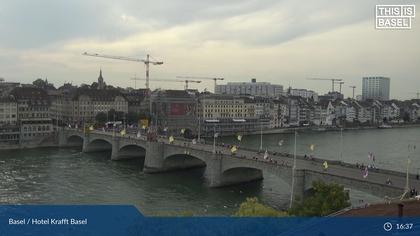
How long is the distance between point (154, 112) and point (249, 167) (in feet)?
202

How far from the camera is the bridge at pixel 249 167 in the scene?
1025 inches

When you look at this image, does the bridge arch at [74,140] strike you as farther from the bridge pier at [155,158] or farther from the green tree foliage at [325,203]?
the green tree foliage at [325,203]

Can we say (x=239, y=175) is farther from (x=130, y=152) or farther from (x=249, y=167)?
(x=130, y=152)

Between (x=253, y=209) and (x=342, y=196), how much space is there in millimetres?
3630

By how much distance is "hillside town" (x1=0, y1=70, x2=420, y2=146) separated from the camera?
231 feet

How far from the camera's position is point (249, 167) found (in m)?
33.3

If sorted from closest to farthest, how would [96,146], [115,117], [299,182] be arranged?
[299,182], [96,146], [115,117]

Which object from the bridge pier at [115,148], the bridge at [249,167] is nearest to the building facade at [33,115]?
the bridge at [249,167]

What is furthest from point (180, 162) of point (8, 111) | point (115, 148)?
point (8, 111)

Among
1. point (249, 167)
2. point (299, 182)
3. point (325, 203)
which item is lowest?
point (299, 182)

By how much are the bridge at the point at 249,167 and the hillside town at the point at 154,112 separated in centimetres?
617

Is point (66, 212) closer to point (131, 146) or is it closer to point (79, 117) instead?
point (131, 146)

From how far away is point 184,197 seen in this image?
104 ft

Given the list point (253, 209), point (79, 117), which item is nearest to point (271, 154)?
point (253, 209)
